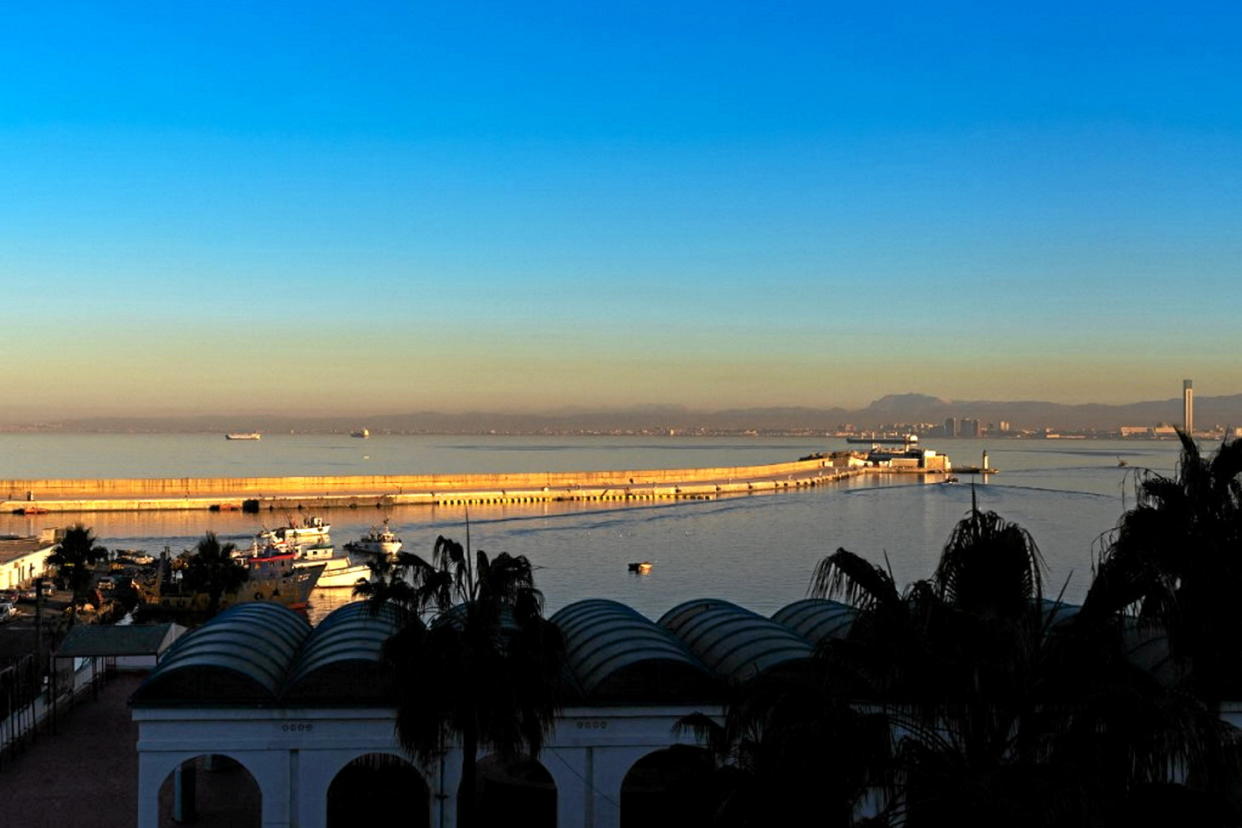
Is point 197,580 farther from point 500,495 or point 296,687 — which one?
point 500,495

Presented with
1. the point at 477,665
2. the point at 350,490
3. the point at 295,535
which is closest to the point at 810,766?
the point at 477,665

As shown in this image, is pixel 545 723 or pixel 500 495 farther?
pixel 500 495

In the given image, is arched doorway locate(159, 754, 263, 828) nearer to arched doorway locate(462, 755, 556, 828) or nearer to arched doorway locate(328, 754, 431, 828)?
arched doorway locate(328, 754, 431, 828)

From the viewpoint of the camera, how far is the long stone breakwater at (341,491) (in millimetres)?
88938

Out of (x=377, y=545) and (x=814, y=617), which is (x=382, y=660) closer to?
(x=814, y=617)

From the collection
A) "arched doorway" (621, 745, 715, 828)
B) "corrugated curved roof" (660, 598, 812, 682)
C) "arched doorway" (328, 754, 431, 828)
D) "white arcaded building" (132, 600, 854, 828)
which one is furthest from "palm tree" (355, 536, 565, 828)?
"arched doorway" (328, 754, 431, 828)

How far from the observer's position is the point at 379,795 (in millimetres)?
14570

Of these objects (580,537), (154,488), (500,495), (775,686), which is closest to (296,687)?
(775,686)

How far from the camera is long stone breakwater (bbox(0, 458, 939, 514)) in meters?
88.9

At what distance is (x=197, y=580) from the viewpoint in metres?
35.7

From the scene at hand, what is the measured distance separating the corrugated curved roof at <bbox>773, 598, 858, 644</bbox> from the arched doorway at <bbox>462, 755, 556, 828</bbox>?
3.83m

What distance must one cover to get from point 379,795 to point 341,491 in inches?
3619

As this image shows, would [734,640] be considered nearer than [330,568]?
Yes

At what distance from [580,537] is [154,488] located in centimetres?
4823
